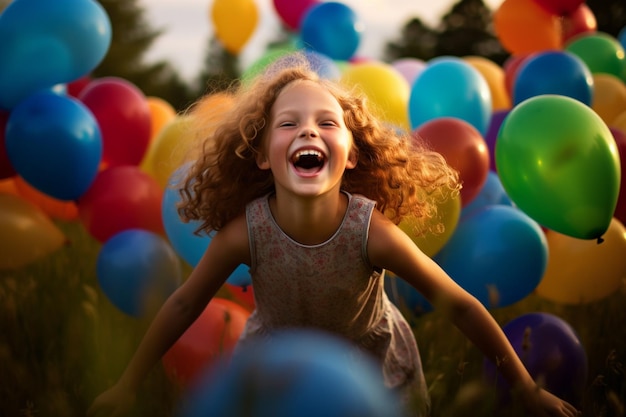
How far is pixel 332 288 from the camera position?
70.2 inches

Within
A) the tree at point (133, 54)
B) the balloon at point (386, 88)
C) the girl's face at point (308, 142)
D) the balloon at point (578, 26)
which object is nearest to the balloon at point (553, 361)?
the girl's face at point (308, 142)

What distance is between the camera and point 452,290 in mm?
1725

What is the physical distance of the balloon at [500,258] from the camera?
7.62 feet

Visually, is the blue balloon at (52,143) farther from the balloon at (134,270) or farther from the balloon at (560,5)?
the balloon at (560,5)

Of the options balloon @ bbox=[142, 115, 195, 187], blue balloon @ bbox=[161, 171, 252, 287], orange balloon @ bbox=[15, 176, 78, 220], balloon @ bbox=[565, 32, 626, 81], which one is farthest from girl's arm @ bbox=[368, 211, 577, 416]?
balloon @ bbox=[565, 32, 626, 81]

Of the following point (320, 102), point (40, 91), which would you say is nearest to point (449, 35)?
point (40, 91)

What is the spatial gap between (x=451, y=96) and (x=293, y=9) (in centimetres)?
250

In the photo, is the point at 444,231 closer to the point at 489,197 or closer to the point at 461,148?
the point at 461,148

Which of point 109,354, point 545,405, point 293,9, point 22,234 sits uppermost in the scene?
point 545,405

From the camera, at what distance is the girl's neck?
5.71ft

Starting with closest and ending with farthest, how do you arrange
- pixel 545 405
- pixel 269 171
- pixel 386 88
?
pixel 545 405 → pixel 269 171 → pixel 386 88

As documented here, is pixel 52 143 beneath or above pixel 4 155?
above

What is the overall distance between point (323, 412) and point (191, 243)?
139 cm

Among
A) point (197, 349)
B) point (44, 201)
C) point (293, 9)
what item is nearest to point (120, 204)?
point (44, 201)
